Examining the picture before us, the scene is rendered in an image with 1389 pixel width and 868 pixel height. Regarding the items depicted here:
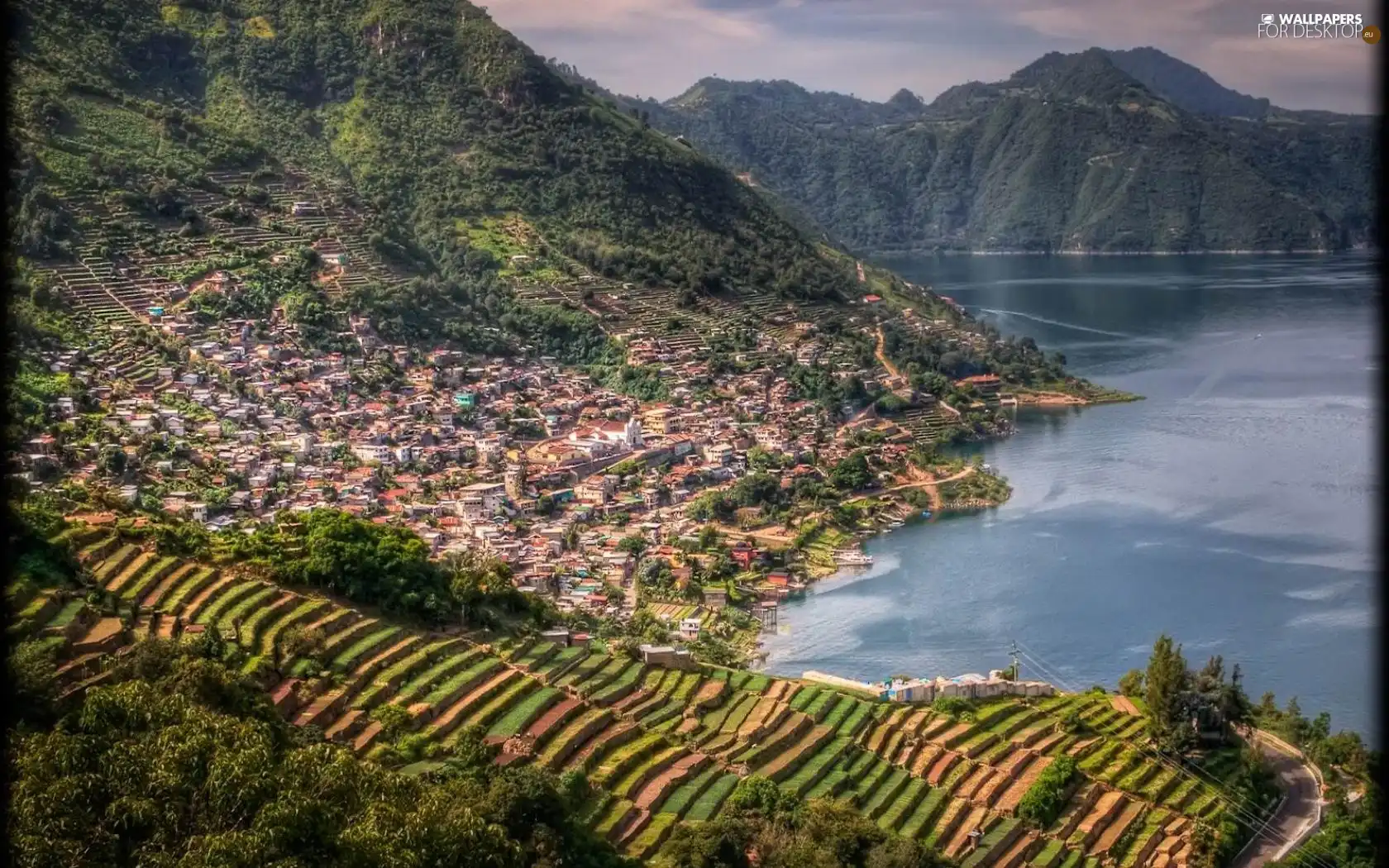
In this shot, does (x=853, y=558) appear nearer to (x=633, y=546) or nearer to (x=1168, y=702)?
(x=633, y=546)

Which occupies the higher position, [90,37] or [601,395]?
[90,37]

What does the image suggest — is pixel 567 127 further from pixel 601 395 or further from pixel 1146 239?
pixel 1146 239

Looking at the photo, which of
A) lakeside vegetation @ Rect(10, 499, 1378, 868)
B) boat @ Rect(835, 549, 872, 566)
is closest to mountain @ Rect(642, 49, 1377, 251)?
boat @ Rect(835, 549, 872, 566)

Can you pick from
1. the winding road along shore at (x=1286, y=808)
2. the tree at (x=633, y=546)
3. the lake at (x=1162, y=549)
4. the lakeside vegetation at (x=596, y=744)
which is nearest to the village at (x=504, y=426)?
the tree at (x=633, y=546)

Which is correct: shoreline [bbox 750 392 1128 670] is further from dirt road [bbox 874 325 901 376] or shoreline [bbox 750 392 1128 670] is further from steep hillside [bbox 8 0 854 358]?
steep hillside [bbox 8 0 854 358]

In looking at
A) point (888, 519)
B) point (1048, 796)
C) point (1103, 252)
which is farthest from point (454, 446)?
point (1103, 252)

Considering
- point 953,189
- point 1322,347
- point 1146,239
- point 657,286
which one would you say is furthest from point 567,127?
point 953,189
